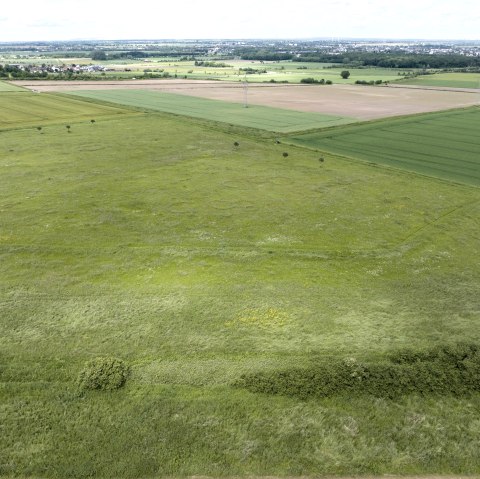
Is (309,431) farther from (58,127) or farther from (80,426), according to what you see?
(58,127)

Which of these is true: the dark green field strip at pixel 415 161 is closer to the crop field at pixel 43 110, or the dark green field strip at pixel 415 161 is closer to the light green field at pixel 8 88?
the crop field at pixel 43 110

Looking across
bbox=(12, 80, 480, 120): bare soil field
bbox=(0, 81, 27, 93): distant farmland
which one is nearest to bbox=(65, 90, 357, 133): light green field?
bbox=(12, 80, 480, 120): bare soil field

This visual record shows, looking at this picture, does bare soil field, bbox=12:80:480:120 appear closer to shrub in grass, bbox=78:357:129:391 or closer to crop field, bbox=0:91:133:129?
crop field, bbox=0:91:133:129

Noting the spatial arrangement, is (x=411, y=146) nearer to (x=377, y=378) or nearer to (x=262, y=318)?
(x=262, y=318)

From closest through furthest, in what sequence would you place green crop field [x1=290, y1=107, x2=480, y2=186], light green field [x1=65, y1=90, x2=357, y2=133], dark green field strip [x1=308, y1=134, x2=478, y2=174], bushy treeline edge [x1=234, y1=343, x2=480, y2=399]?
bushy treeline edge [x1=234, y1=343, x2=480, y2=399] < green crop field [x1=290, y1=107, x2=480, y2=186] < dark green field strip [x1=308, y1=134, x2=478, y2=174] < light green field [x1=65, y1=90, x2=357, y2=133]

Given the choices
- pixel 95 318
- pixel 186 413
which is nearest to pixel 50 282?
pixel 95 318

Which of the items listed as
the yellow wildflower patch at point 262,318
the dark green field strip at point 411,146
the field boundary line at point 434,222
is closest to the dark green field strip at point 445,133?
the dark green field strip at point 411,146

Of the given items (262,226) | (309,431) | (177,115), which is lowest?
(309,431)
